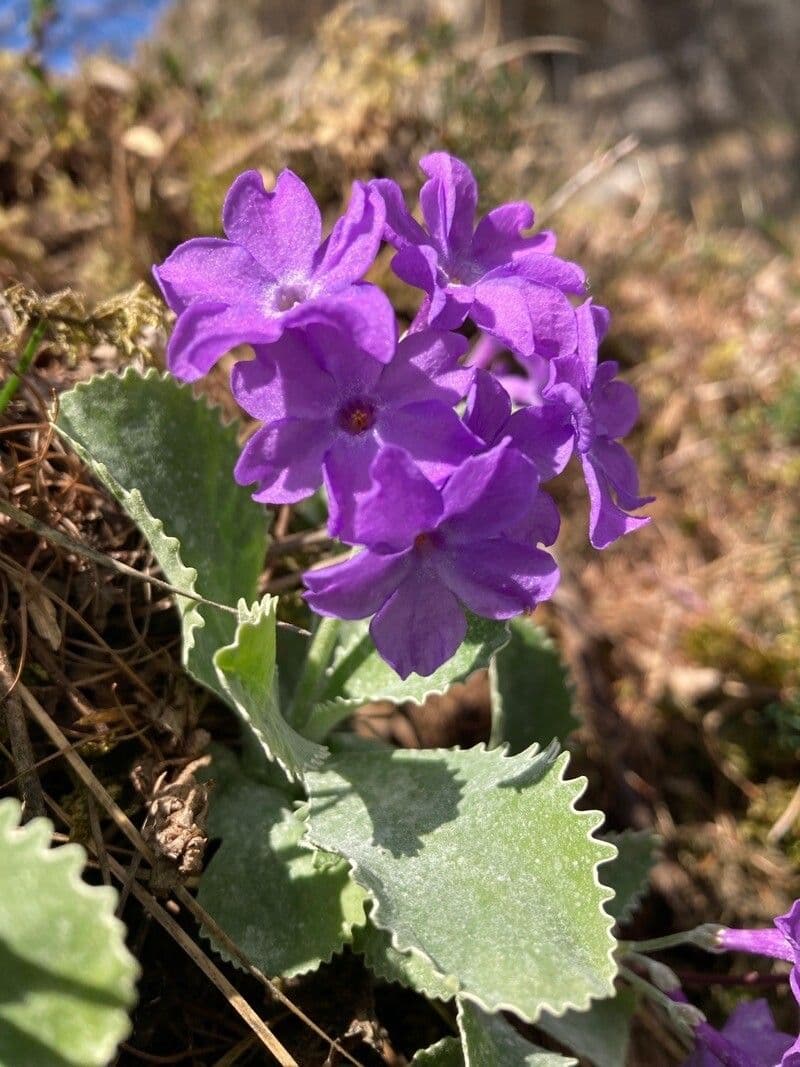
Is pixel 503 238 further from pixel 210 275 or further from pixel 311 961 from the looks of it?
pixel 311 961

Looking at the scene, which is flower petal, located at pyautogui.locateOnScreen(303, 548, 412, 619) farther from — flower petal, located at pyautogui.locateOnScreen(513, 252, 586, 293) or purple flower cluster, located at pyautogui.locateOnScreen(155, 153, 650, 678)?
flower petal, located at pyautogui.locateOnScreen(513, 252, 586, 293)

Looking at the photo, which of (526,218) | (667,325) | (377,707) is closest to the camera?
(526,218)

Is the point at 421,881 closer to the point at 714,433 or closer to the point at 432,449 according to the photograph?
the point at 432,449

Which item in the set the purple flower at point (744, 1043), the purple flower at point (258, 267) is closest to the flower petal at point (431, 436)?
the purple flower at point (258, 267)

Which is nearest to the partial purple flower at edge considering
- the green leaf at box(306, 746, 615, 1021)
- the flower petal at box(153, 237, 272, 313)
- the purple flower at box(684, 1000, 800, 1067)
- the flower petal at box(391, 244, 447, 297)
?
the purple flower at box(684, 1000, 800, 1067)

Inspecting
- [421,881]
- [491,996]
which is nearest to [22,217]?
[421,881]
